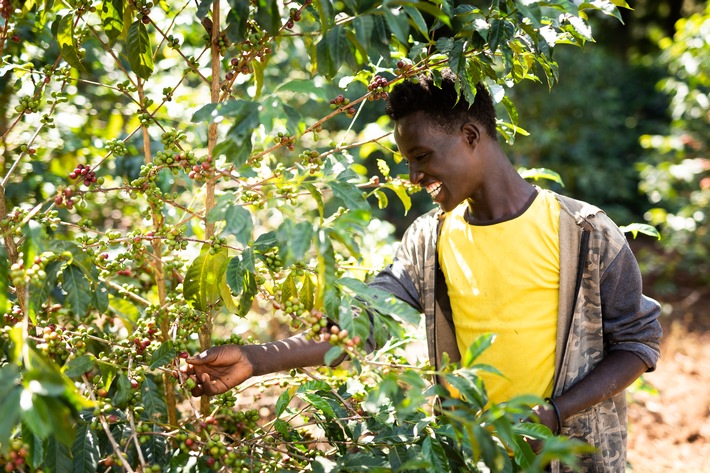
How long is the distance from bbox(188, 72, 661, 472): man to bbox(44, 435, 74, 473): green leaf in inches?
25.4

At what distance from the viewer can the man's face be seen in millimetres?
1858

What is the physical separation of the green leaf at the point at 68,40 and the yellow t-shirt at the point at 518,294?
1236 millimetres

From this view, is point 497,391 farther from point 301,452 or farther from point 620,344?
point 301,452

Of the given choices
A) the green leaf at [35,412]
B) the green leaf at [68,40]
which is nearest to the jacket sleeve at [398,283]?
the green leaf at [68,40]

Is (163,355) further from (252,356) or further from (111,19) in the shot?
(111,19)

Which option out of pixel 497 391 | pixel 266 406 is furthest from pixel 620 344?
pixel 266 406


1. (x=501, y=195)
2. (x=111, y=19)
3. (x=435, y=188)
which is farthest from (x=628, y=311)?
(x=111, y=19)

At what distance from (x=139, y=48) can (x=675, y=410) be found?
3.80 meters

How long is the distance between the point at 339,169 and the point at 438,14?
1.39 feet

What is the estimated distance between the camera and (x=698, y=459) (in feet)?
11.4

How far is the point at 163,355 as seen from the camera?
157cm

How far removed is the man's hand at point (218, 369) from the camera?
156cm

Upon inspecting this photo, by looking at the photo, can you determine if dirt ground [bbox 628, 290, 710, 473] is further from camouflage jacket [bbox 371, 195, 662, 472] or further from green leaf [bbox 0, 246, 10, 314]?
green leaf [bbox 0, 246, 10, 314]

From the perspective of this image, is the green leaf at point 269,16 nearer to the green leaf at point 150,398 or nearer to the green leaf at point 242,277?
the green leaf at point 242,277
